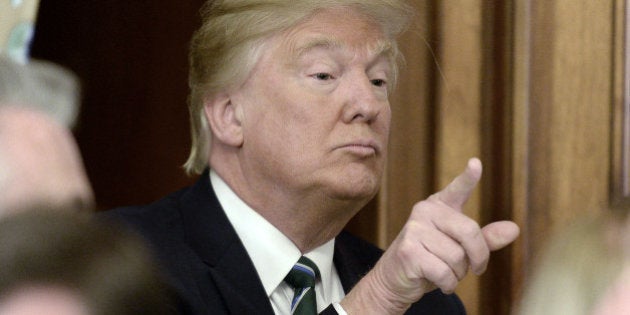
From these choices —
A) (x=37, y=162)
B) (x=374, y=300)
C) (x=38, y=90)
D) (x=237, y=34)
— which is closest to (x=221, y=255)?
(x=374, y=300)

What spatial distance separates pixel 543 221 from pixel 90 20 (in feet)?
3.56

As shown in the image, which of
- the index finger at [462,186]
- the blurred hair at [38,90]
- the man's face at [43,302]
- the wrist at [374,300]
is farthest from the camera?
the wrist at [374,300]

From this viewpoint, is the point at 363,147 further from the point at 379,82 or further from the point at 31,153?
the point at 31,153

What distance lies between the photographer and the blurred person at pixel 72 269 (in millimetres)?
643

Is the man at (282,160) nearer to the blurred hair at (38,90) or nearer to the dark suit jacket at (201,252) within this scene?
the dark suit jacket at (201,252)

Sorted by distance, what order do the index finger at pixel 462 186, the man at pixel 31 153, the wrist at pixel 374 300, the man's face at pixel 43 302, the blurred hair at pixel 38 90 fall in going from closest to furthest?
the man's face at pixel 43 302
the man at pixel 31 153
the blurred hair at pixel 38 90
the index finger at pixel 462 186
the wrist at pixel 374 300

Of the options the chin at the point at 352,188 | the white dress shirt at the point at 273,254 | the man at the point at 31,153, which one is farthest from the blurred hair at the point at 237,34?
the man at the point at 31,153

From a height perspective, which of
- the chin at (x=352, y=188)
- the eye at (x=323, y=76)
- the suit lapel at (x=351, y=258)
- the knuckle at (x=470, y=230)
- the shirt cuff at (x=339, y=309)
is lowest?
the suit lapel at (x=351, y=258)

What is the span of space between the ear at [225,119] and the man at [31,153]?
729mm

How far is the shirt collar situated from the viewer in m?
1.67

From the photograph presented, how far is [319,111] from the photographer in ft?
5.66

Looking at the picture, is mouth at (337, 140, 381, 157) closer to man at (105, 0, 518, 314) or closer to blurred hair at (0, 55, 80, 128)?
man at (105, 0, 518, 314)

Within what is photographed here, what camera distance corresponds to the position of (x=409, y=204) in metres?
2.05

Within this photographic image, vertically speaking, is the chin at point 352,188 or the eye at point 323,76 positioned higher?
the eye at point 323,76
